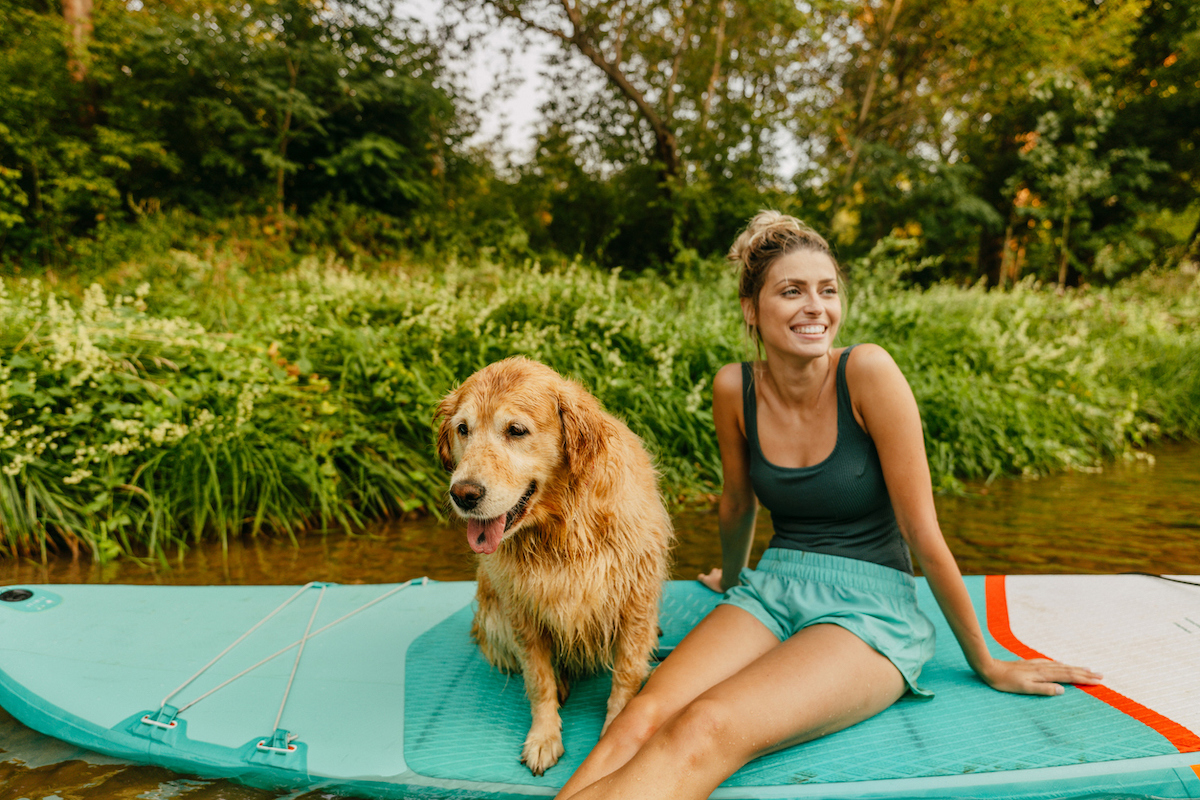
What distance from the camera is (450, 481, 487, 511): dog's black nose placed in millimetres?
2006

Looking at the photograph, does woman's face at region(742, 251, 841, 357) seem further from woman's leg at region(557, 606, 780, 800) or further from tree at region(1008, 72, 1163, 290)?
tree at region(1008, 72, 1163, 290)

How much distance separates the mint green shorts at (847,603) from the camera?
2236 mm

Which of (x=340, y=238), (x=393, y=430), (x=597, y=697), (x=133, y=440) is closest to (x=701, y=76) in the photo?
(x=340, y=238)

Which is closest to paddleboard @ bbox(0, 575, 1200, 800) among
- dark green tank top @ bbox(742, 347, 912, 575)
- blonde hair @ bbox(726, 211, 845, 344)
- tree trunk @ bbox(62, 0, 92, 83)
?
dark green tank top @ bbox(742, 347, 912, 575)

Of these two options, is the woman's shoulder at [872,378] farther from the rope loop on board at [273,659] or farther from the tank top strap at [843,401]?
the rope loop on board at [273,659]

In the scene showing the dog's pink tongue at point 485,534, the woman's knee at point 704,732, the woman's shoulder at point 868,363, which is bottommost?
the woman's knee at point 704,732

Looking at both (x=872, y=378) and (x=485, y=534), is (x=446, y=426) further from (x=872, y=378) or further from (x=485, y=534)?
(x=872, y=378)

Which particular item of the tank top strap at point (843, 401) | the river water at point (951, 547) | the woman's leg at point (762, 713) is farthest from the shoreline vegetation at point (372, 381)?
the woman's leg at point (762, 713)

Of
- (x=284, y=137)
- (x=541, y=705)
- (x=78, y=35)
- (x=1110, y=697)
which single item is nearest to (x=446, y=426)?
(x=541, y=705)

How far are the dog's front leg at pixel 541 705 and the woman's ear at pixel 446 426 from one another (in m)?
0.68

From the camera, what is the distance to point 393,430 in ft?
17.5

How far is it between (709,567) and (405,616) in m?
1.95

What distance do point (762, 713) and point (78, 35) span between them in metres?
14.9

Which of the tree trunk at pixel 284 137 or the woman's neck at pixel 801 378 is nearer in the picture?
the woman's neck at pixel 801 378
